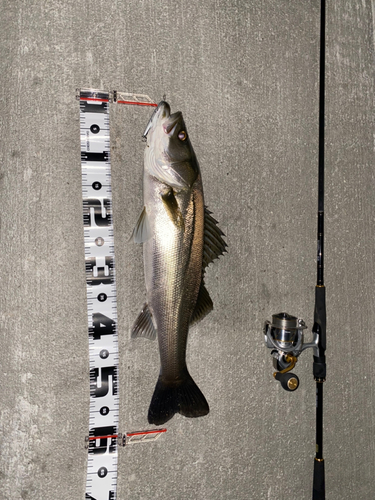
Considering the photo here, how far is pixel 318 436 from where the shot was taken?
6.31 ft

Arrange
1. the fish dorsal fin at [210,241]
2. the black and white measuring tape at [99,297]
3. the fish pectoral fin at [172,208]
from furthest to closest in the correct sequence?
the black and white measuring tape at [99,297] < the fish dorsal fin at [210,241] < the fish pectoral fin at [172,208]

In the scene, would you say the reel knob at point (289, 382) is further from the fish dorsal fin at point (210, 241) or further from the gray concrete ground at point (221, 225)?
the fish dorsal fin at point (210, 241)

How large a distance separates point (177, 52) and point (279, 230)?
104 cm

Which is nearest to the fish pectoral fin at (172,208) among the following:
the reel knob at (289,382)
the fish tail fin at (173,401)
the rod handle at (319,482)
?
the fish tail fin at (173,401)

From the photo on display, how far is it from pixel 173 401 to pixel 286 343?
1.98 ft

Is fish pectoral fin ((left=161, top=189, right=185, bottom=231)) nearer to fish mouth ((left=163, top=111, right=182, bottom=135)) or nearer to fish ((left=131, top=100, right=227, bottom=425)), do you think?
fish ((left=131, top=100, right=227, bottom=425))

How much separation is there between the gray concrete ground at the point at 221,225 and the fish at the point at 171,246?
9.3 inches

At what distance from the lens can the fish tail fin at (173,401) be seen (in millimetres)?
1657

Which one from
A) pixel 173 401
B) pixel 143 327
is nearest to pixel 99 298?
pixel 143 327

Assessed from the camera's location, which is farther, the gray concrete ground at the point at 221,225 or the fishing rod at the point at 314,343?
the fishing rod at the point at 314,343

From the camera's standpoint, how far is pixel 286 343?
1839 millimetres

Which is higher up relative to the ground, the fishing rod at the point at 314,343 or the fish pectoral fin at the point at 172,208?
the fish pectoral fin at the point at 172,208

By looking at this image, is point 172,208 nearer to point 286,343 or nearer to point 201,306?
point 201,306

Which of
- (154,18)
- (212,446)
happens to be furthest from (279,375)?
(154,18)
